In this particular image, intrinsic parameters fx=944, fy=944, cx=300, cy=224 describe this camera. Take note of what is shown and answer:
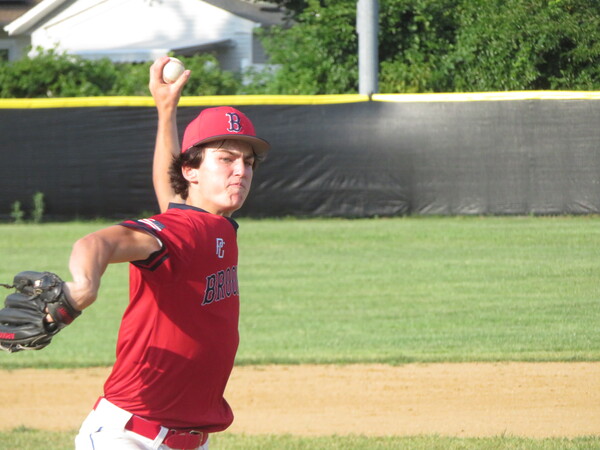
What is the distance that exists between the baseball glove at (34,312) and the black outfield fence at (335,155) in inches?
459

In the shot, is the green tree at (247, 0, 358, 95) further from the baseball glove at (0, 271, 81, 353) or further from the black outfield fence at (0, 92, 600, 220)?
the baseball glove at (0, 271, 81, 353)

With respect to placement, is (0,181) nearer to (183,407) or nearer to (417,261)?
(417,261)

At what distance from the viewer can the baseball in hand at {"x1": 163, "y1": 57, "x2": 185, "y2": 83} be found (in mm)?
3873

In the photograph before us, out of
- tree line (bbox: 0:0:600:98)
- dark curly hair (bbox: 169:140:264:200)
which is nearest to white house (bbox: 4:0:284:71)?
tree line (bbox: 0:0:600:98)

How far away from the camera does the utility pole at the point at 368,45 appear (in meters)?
15.5

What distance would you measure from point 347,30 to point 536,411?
486 inches

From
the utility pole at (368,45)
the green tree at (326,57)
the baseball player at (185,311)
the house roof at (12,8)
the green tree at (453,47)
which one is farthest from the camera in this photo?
the house roof at (12,8)

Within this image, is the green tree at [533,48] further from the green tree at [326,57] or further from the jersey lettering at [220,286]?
the jersey lettering at [220,286]

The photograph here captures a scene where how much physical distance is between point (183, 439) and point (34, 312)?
0.81 metres

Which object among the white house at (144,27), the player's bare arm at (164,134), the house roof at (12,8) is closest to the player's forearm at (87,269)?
the player's bare arm at (164,134)

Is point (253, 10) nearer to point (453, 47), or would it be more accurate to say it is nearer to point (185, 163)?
point (453, 47)

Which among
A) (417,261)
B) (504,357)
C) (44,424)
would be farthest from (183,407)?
(417,261)

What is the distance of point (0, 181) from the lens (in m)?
14.2

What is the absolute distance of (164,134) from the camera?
12.0 ft
